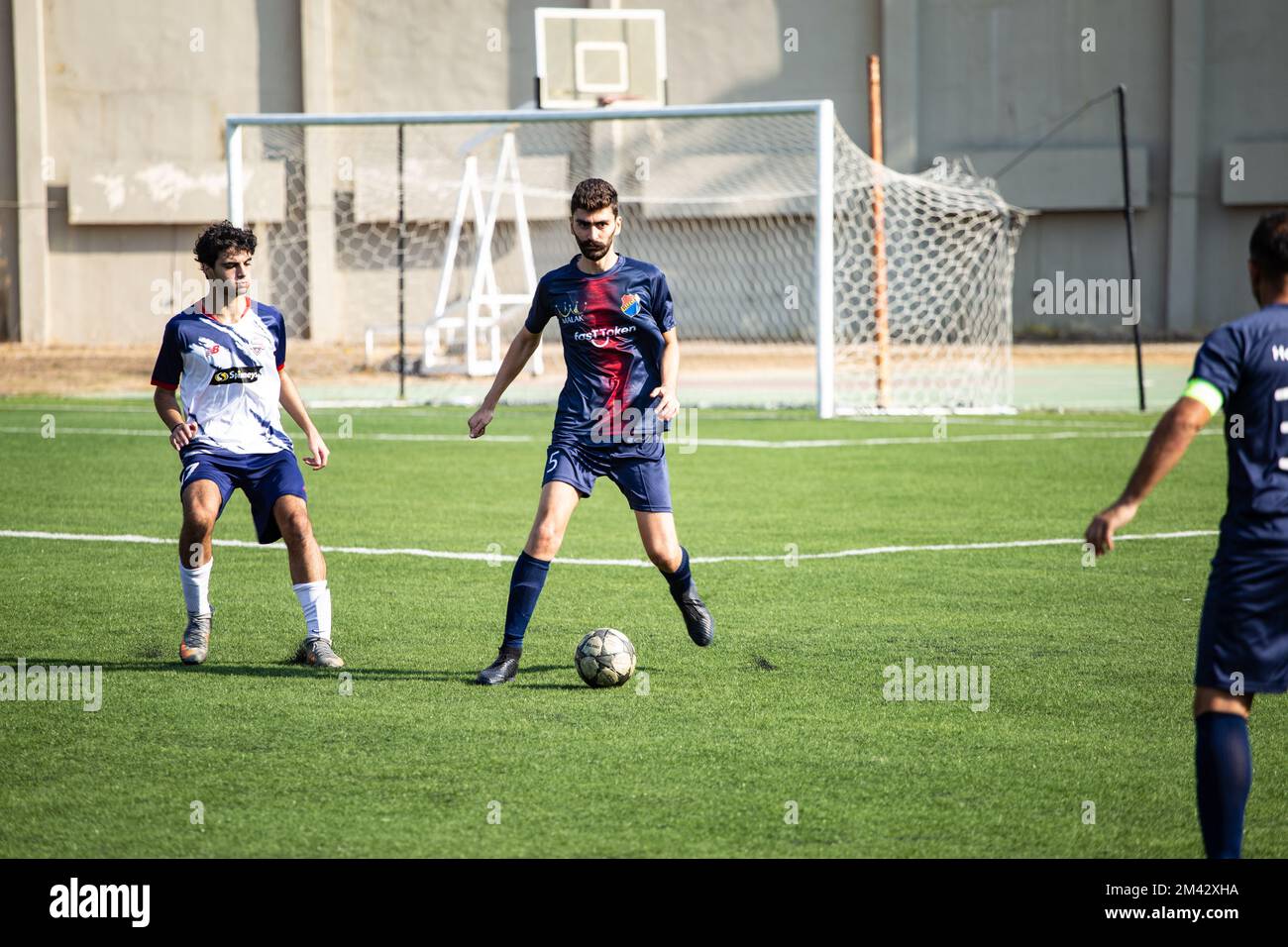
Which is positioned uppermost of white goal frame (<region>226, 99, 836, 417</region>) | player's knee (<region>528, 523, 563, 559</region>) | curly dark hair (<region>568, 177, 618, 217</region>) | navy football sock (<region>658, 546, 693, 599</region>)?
white goal frame (<region>226, 99, 836, 417</region>)

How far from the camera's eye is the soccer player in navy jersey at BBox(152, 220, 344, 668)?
6.28 m

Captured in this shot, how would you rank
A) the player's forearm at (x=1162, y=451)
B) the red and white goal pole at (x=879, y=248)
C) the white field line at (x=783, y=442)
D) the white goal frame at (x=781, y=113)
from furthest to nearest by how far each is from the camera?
the red and white goal pole at (x=879, y=248), the white goal frame at (x=781, y=113), the white field line at (x=783, y=442), the player's forearm at (x=1162, y=451)

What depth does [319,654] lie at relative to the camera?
6246 mm

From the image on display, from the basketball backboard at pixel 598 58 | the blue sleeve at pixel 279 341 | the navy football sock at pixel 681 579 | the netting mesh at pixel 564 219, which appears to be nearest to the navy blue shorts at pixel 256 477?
the blue sleeve at pixel 279 341

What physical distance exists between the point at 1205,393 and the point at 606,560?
212 inches

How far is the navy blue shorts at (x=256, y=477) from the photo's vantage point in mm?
6328

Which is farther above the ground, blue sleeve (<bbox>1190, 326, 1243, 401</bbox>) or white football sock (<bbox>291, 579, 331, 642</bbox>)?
blue sleeve (<bbox>1190, 326, 1243, 401</bbox>)

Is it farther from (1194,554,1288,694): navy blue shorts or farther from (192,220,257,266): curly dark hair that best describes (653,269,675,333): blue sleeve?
(1194,554,1288,694): navy blue shorts

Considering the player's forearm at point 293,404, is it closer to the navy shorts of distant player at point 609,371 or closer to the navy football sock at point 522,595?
the navy shorts of distant player at point 609,371

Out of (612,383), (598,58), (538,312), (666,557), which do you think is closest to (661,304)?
(612,383)

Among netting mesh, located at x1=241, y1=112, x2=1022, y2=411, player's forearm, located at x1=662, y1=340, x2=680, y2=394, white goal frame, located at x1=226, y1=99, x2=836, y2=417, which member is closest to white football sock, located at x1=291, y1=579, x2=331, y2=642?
player's forearm, located at x1=662, y1=340, x2=680, y2=394

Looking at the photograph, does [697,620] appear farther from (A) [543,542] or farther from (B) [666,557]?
(A) [543,542]

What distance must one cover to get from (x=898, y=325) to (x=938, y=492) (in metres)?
16.6
